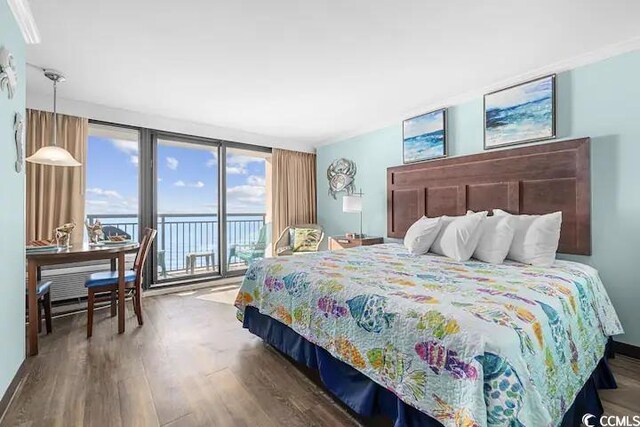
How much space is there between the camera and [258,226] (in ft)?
20.2

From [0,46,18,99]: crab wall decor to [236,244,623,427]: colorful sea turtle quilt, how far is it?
201cm

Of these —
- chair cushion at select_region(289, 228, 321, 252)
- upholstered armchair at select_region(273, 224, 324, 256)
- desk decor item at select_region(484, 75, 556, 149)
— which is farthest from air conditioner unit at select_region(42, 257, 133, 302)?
desk decor item at select_region(484, 75, 556, 149)

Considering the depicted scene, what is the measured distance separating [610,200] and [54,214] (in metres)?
5.45

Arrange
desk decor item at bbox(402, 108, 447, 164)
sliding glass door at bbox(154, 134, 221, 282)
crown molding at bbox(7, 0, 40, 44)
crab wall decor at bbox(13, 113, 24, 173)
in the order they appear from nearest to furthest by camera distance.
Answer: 1. crown molding at bbox(7, 0, 40, 44)
2. crab wall decor at bbox(13, 113, 24, 173)
3. desk decor item at bbox(402, 108, 447, 164)
4. sliding glass door at bbox(154, 134, 221, 282)

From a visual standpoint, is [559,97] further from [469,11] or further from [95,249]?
[95,249]

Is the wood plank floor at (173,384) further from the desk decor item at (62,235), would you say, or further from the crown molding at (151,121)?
the crown molding at (151,121)

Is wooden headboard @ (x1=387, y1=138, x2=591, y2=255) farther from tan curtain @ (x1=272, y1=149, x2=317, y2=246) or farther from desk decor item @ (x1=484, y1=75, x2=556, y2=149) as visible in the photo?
tan curtain @ (x1=272, y1=149, x2=317, y2=246)

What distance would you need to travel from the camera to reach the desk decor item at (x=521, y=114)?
268 cm

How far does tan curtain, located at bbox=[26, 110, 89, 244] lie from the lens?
321 centimetres

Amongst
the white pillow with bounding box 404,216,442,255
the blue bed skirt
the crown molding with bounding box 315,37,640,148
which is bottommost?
the blue bed skirt

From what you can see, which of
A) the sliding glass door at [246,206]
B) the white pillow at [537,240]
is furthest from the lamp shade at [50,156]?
the white pillow at [537,240]

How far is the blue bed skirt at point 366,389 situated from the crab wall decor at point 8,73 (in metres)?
2.29

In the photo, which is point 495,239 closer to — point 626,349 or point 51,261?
point 626,349

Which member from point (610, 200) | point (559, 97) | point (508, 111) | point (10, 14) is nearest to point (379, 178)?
point (508, 111)
